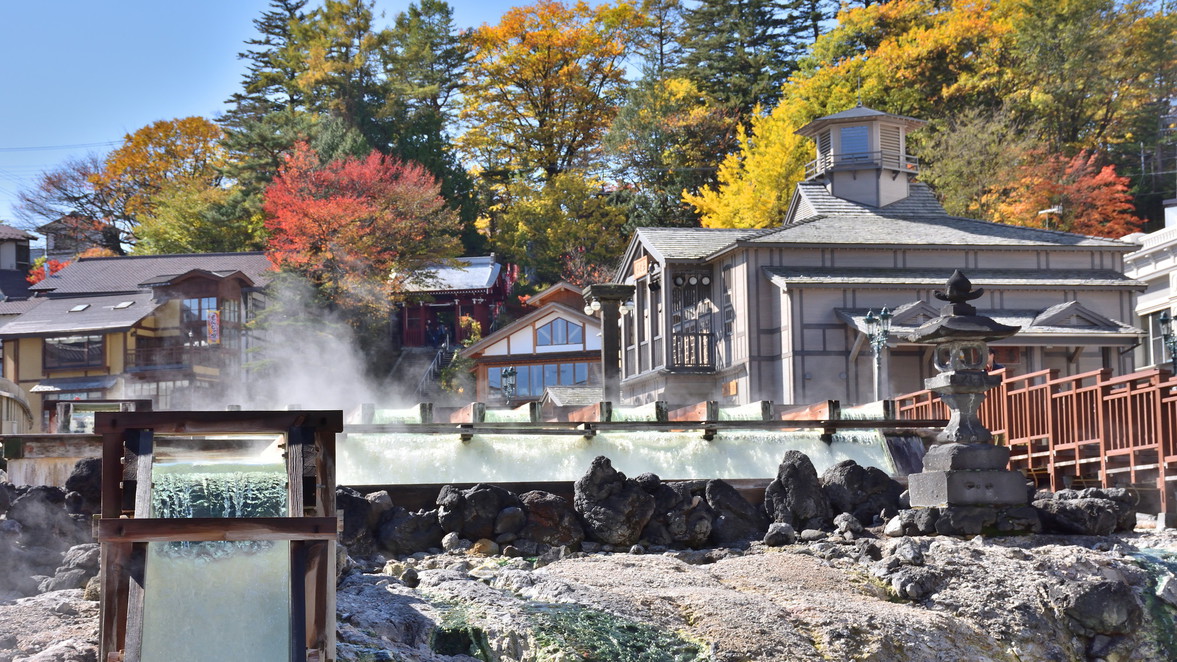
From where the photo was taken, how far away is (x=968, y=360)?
18.1m

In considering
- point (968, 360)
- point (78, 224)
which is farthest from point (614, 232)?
point (968, 360)

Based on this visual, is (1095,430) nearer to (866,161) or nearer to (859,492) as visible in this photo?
(859,492)

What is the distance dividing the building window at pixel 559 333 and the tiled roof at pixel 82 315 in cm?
1512

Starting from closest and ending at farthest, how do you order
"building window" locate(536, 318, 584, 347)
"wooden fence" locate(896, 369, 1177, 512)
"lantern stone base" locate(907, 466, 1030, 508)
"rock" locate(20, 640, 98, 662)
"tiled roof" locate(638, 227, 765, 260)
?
"rock" locate(20, 640, 98, 662) < "lantern stone base" locate(907, 466, 1030, 508) < "wooden fence" locate(896, 369, 1177, 512) < "tiled roof" locate(638, 227, 765, 260) < "building window" locate(536, 318, 584, 347)

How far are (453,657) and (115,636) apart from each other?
317cm

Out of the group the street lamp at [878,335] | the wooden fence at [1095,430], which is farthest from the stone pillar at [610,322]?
the wooden fence at [1095,430]

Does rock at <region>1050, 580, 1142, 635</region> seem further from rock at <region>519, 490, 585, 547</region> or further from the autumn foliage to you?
the autumn foliage

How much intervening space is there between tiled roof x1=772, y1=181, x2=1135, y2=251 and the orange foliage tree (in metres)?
6.14

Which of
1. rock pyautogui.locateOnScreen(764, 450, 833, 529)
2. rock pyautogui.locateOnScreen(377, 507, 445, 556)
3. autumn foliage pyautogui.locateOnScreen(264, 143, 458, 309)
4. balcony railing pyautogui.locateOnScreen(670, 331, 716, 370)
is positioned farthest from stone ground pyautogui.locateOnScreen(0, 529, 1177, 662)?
autumn foliage pyautogui.locateOnScreen(264, 143, 458, 309)

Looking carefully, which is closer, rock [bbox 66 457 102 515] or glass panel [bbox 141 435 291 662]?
glass panel [bbox 141 435 291 662]

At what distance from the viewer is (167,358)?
52.2 metres

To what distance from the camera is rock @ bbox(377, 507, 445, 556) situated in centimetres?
1625

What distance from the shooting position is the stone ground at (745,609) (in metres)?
11.7

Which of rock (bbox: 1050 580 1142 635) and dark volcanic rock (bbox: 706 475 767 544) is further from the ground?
dark volcanic rock (bbox: 706 475 767 544)
